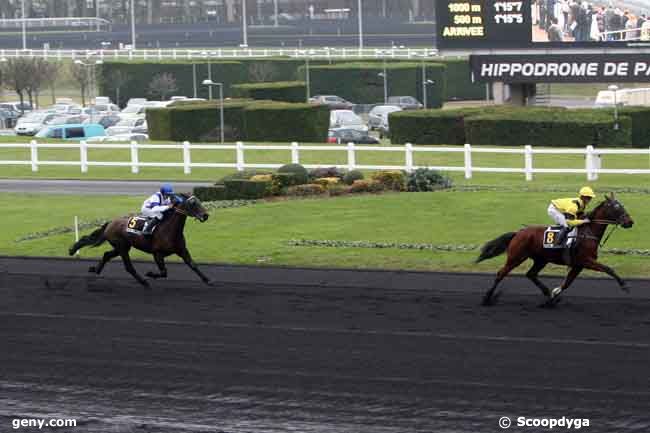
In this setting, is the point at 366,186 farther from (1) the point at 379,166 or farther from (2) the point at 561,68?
(2) the point at 561,68

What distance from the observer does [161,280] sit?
2097cm

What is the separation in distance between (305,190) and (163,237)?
409 inches

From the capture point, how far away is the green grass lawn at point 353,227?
883 inches

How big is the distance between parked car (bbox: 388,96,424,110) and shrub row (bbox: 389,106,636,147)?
82.3 ft

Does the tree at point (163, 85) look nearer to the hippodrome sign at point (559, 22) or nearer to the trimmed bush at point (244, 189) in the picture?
the hippodrome sign at point (559, 22)

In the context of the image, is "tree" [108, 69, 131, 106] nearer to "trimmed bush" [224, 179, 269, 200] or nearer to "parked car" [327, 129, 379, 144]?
"parked car" [327, 129, 379, 144]

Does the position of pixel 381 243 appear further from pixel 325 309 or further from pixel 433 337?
pixel 433 337

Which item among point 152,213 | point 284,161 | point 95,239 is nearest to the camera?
point 152,213

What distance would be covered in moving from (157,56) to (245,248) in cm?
6816

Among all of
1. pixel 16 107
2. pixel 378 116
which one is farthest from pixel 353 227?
pixel 16 107

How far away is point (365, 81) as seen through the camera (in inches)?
3113

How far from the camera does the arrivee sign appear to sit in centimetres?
4597

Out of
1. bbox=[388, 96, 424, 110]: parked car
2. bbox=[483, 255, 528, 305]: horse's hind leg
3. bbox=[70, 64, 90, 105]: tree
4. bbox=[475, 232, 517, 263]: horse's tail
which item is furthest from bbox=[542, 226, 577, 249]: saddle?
bbox=[70, 64, 90, 105]: tree

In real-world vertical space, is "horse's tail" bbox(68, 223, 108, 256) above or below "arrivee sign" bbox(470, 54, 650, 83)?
below
